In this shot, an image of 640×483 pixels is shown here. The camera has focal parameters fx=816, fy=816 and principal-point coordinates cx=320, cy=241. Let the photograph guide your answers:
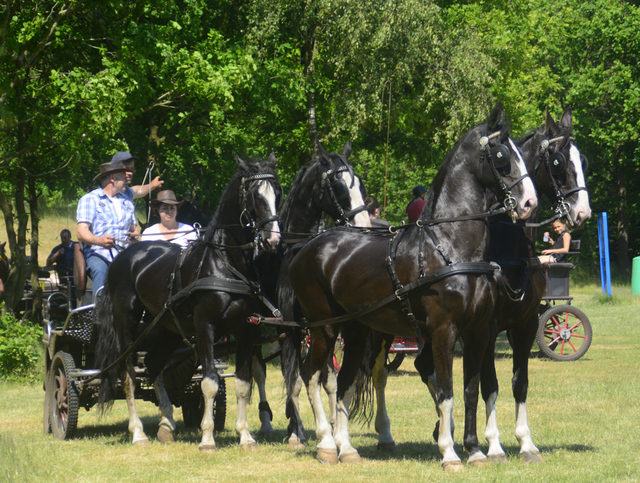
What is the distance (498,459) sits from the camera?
5.89m

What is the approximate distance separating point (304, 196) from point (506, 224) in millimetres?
2037

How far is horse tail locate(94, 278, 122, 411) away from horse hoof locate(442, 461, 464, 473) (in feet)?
11.5

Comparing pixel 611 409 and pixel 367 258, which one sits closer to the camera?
pixel 367 258

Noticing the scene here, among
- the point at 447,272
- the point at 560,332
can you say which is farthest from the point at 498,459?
the point at 560,332

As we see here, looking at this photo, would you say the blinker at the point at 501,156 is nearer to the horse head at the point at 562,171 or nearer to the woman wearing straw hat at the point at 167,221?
the horse head at the point at 562,171

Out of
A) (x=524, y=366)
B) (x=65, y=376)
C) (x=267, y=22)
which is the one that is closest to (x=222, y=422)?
(x=65, y=376)

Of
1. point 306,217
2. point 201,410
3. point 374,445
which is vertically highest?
point 306,217

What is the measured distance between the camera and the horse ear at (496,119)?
577cm

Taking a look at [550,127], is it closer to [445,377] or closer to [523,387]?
[523,387]

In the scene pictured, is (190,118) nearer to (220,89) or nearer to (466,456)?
(220,89)

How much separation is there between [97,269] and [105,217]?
1.79 ft

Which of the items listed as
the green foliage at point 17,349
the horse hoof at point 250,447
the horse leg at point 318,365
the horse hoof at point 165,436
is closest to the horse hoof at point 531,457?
the horse leg at point 318,365

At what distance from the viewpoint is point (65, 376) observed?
26.2 feet

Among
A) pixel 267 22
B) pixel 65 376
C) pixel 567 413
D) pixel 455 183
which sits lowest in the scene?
pixel 567 413
